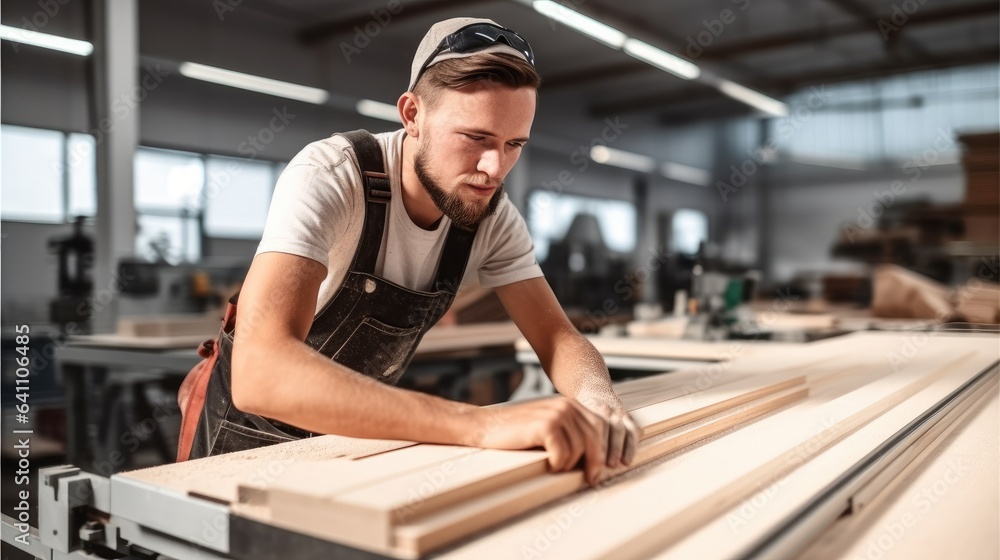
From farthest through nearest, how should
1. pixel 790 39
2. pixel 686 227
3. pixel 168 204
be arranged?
pixel 686 227
pixel 790 39
pixel 168 204

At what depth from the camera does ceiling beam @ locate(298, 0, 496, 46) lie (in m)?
6.76

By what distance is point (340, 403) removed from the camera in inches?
38.8

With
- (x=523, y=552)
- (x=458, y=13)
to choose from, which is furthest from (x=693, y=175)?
(x=523, y=552)

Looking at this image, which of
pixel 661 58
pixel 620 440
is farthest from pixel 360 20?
pixel 620 440

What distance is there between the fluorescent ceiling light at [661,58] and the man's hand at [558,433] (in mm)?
6684

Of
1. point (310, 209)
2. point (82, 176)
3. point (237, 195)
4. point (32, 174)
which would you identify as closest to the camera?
point (310, 209)

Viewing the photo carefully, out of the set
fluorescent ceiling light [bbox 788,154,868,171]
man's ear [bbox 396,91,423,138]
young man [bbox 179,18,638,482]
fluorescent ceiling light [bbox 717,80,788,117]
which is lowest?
young man [bbox 179,18,638,482]

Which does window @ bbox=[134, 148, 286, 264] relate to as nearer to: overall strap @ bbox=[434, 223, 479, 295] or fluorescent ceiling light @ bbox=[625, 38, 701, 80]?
fluorescent ceiling light @ bbox=[625, 38, 701, 80]

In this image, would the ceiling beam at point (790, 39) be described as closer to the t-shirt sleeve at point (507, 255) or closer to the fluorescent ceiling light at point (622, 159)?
the fluorescent ceiling light at point (622, 159)

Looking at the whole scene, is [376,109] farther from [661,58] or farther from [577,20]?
[661,58]

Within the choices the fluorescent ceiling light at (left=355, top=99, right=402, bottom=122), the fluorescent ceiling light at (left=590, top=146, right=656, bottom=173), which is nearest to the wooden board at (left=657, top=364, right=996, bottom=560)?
the fluorescent ceiling light at (left=355, top=99, right=402, bottom=122)

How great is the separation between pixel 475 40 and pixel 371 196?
36 cm

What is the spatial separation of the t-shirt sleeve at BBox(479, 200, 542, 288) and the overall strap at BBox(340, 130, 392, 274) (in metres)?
0.30

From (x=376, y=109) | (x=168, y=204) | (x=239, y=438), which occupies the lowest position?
(x=239, y=438)
